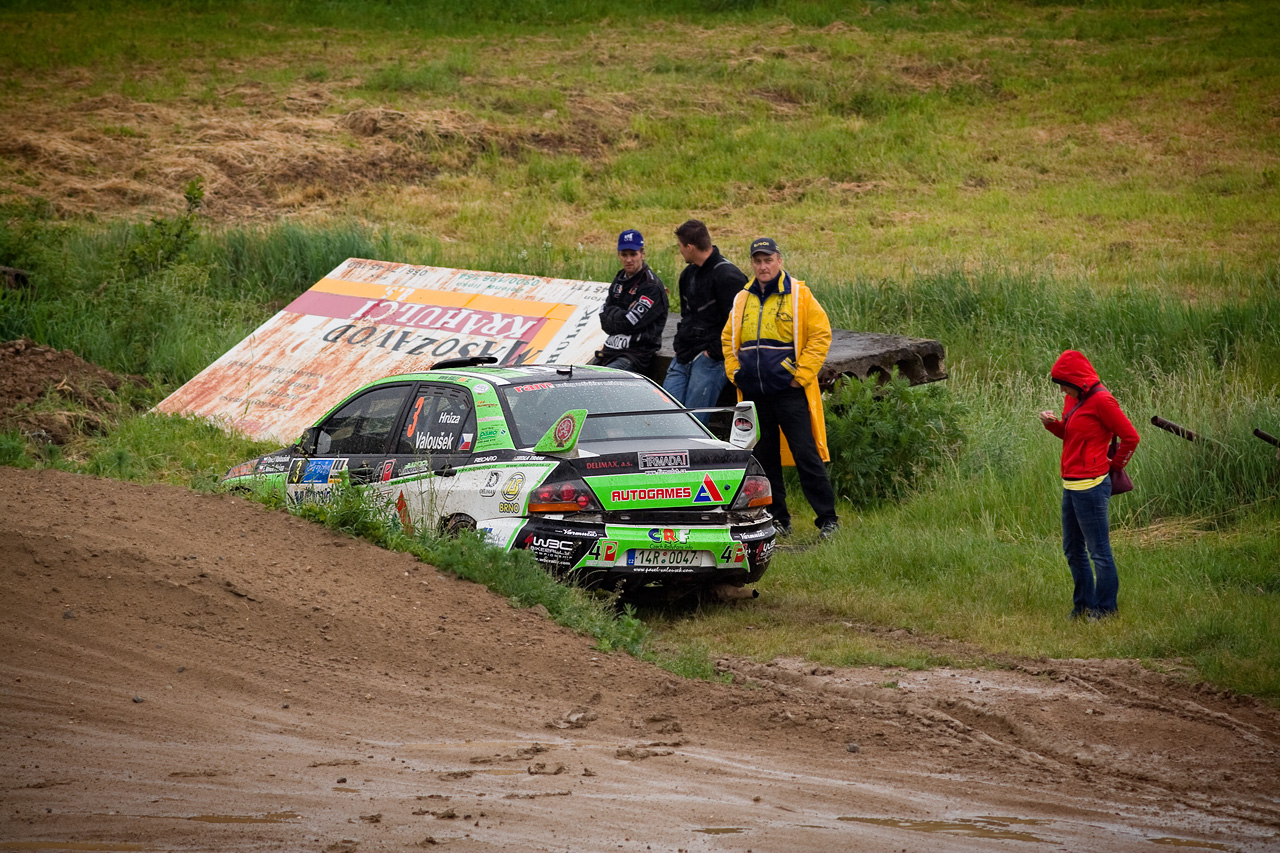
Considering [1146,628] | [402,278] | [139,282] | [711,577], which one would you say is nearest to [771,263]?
[711,577]

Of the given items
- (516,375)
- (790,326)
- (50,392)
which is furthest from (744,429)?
(50,392)

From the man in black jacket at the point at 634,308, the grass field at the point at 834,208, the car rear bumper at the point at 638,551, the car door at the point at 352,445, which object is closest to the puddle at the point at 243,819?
the grass field at the point at 834,208

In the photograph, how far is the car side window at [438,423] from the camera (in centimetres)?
839

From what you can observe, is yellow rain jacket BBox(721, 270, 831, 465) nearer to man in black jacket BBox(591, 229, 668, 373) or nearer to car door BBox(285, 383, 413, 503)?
man in black jacket BBox(591, 229, 668, 373)

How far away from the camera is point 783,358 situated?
959 centimetres

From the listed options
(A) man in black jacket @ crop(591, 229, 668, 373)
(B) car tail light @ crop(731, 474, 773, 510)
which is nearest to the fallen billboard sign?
(A) man in black jacket @ crop(591, 229, 668, 373)

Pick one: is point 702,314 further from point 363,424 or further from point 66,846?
point 66,846

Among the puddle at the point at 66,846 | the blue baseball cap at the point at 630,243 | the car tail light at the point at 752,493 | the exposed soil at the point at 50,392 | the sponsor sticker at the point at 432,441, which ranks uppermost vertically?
the blue baseball cap at the point at 630,243

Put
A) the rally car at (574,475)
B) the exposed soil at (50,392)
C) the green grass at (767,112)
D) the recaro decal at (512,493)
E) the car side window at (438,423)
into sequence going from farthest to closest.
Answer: the green grass at (767,112)
the exposed soil at (50,392)
the car side window at (438,423)
the recaro decal at (512,493)
the rally car at (574,475)

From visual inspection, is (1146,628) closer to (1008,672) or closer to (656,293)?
(1008,672)

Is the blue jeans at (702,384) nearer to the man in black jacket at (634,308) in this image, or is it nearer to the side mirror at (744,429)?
the man in black jacket at (634,308)

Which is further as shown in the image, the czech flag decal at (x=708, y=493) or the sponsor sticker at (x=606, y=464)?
the czech flag decal at (x=708, y=493)

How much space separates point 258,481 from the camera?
31.0 feet

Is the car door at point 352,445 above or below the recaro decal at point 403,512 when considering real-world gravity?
above
